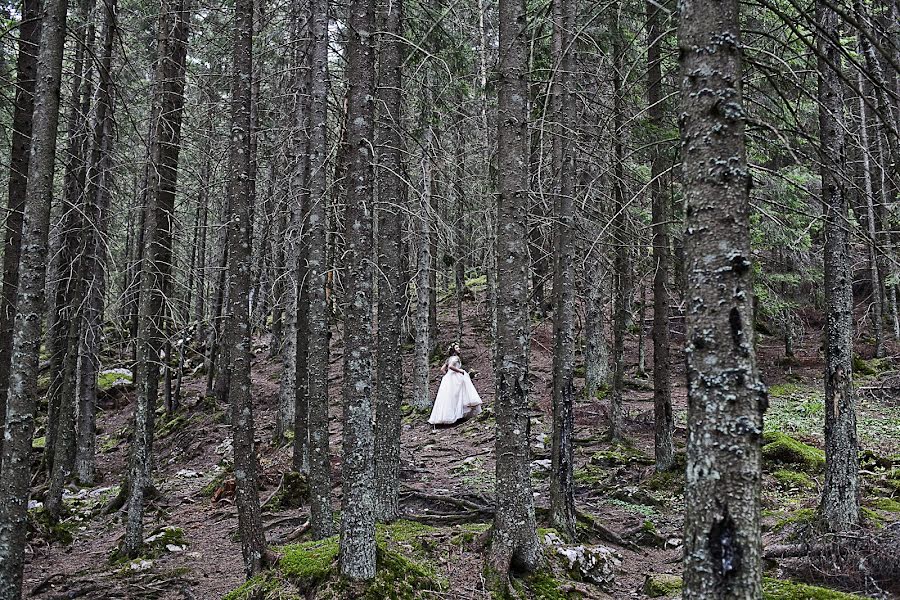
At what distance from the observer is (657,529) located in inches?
328

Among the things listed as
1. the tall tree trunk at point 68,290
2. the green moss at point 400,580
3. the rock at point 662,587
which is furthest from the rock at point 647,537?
the tall tree trunk at point 68,290

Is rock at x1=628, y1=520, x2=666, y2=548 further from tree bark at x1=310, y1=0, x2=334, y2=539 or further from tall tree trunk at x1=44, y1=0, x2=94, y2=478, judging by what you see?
tall tree trunk at x1=44, y1=0, x2=94, y2=478

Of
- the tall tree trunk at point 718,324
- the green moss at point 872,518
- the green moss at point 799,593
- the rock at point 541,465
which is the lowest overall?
the rock at point 541,465

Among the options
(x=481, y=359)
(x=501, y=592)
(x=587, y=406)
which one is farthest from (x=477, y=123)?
(x=481, y=359)

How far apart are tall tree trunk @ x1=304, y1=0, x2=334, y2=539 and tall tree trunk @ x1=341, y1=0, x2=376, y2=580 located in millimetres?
1980

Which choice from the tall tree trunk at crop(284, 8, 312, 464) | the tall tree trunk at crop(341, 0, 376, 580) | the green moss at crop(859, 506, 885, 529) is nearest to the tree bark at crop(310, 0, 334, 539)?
the tall tree trunk at crop(284, 8, 312, 464)

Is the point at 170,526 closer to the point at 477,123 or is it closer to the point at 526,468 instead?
the point at 526,468

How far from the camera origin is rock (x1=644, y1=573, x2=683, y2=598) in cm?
567

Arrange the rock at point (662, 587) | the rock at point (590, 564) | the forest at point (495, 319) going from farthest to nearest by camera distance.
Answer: the rock at point (590, 564) → the rock at point (662, 587) → the forest at point (495, 319)

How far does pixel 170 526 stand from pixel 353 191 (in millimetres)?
7680

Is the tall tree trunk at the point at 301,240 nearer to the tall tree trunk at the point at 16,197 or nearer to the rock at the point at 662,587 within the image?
the tall tree trunk at the point at 16,197

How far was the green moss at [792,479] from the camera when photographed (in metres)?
9.24

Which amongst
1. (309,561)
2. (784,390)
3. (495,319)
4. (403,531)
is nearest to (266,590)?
(309,561)

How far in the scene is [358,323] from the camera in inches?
200
